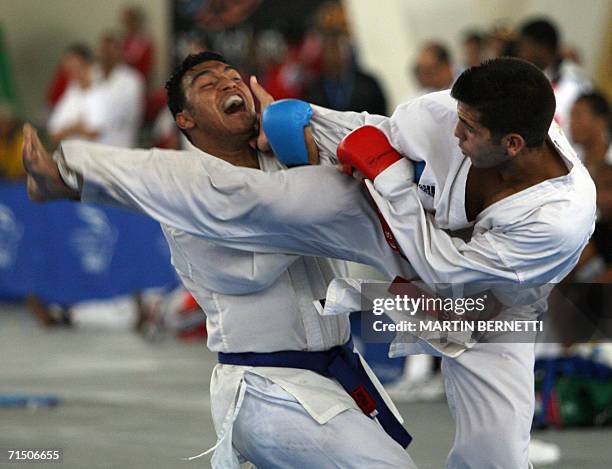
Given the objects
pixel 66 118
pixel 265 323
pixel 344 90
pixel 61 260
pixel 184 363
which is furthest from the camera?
pixel 66 118

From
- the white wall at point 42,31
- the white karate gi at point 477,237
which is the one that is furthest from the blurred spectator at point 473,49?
the white wall at point 42,31

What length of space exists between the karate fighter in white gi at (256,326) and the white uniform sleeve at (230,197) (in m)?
0.04

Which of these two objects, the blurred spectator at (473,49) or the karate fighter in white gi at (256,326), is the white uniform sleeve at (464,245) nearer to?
the karate fighter in white gi at (256,326)

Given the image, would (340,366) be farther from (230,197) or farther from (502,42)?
(502,42)

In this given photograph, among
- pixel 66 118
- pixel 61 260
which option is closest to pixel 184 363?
pixel 61 260

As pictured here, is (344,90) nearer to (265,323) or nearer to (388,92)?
(388,92)

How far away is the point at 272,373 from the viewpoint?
3721 mm

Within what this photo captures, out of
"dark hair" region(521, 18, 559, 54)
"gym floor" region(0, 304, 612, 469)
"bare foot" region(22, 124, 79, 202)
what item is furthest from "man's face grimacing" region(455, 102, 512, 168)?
"dark hair" region(521, 18, 559, 54)

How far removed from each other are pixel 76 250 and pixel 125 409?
3193 millimetres

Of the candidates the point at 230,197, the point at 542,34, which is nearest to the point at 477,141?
the point at 230,197

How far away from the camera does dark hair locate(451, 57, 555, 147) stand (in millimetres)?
3367

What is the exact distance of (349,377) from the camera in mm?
3805

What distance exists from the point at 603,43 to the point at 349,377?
9.01 m

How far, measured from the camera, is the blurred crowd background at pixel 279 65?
23.6 feet
